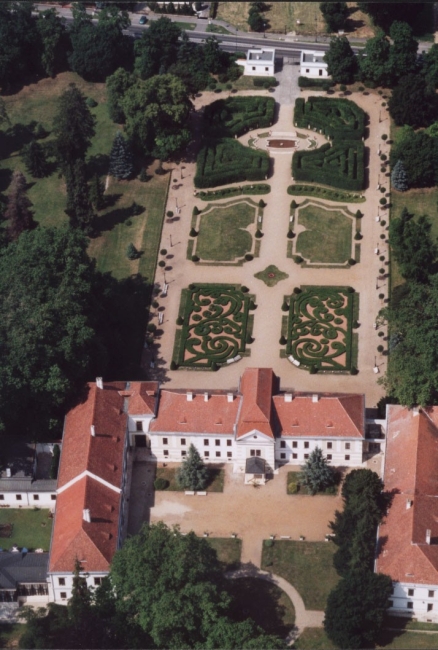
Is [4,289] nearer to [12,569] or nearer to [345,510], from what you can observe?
[12,569]

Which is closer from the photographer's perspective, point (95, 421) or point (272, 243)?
point (95, 421)

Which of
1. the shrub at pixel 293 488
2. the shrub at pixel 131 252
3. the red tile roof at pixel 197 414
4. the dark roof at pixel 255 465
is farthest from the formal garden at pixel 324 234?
the shrub at pixel 293 488


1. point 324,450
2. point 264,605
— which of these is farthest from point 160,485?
point 264,605

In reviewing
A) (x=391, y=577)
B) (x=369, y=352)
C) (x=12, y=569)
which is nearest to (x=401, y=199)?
(x=369, y=352)

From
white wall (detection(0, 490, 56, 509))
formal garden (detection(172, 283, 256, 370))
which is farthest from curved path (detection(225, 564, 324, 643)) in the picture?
formal garden (detection(172, 283, 256, 370))

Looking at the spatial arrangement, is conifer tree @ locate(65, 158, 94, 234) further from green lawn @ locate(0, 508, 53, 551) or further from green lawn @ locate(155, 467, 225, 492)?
green lawn @ locate(0, 508, 53, 551)

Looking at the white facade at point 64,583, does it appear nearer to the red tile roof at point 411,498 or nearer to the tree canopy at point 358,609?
the tree canopy at point 358,609
